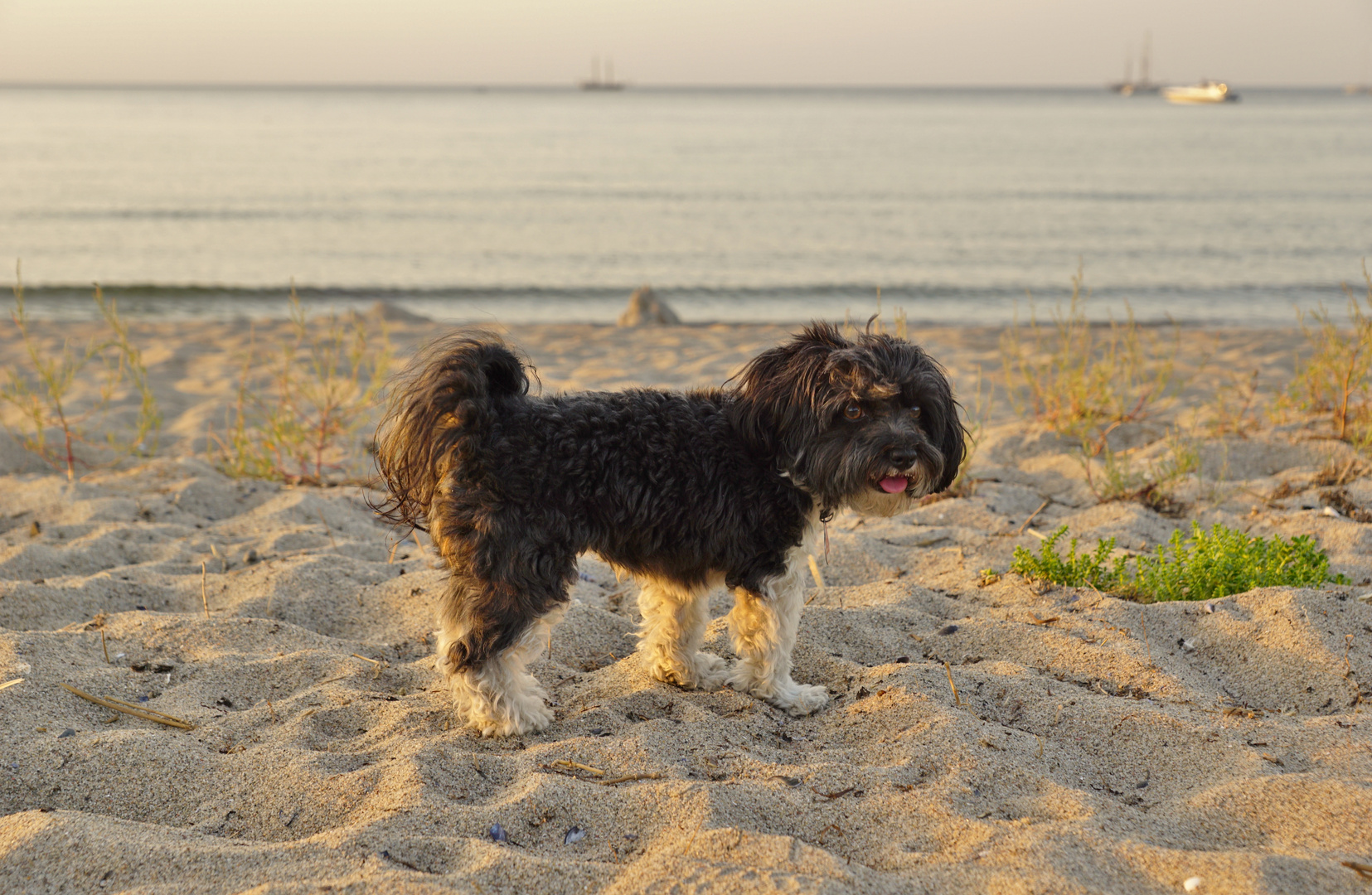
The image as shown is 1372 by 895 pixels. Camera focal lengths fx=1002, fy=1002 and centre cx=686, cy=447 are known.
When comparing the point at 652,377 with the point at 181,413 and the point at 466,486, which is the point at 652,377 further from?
the point at 466,486

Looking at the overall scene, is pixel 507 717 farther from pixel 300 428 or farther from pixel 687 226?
pixel 687 226

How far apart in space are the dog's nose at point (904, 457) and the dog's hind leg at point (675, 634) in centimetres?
105

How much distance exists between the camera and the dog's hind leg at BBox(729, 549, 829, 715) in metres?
4.27

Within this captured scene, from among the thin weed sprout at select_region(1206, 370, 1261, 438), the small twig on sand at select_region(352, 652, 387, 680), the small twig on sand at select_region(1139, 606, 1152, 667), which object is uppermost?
the thin weed sprout at select_region(1206, 370, 1261, 438)

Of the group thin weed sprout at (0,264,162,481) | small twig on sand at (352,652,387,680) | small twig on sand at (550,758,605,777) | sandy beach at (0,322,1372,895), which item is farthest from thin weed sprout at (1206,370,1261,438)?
thin weed sprout at (0,264,162,481)

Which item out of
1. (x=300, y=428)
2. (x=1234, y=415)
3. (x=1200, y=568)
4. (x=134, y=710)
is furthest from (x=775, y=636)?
(x=1234, y=415)

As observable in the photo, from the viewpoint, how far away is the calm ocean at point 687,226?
19.5m

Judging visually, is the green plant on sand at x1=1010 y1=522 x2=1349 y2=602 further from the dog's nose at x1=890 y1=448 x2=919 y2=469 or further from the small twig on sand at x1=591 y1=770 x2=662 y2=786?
the small twig on sand at x1=591 y1=770 x2=662 y2=786

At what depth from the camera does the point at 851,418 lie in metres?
4.00

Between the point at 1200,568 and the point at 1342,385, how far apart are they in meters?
3.54

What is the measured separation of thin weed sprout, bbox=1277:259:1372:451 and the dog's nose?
4.70 m

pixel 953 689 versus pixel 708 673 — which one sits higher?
pixel 953 689

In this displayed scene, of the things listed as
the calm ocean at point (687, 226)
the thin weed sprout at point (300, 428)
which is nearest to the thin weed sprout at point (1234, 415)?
the thin weed sprout at point (300, 428)

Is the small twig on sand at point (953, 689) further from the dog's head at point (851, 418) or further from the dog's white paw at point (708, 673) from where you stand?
the dog's white paw at point (708, 673)
